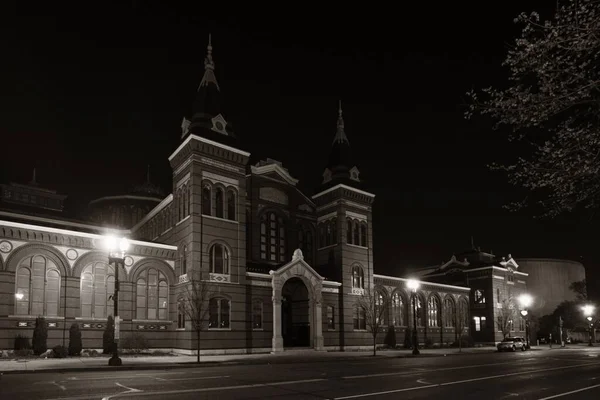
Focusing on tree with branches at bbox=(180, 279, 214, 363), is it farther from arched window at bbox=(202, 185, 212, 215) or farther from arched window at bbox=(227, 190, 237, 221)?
arched window at bbox=(227, 190, 237, 221)

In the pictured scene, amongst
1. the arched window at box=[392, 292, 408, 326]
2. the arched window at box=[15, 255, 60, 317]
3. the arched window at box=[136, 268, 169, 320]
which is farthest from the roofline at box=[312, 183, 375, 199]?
the arched window at box=[15, 255, 60, 317]

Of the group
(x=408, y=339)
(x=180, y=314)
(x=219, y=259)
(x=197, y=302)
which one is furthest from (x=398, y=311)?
(x=197, y=302)

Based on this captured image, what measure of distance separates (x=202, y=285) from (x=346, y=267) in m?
16.9

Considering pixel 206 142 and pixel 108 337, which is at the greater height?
pixel 206 142

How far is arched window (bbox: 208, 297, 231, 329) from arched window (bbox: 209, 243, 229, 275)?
203cm

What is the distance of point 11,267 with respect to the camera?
106 ft

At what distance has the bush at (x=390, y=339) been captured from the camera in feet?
179

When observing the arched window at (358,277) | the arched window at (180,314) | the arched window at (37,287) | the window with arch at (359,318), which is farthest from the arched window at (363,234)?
the arched window at (37,287)

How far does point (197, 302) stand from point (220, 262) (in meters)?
5.78

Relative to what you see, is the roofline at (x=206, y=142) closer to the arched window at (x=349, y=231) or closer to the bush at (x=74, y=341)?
the arched window at (x=349, y=231)

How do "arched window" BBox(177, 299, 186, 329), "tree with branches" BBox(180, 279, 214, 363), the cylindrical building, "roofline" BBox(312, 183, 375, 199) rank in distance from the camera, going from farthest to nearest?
the cylindrical building
"roofline" BBox(312, 183, 375, 199)
"arched window" BBox(177, 299, 186, 329)
"tree with branches" BBox(180, 279, 214, 363)

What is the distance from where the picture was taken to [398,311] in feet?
192

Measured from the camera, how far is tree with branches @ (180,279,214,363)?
33.9 m

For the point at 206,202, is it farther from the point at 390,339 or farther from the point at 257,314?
the point at 390,339
